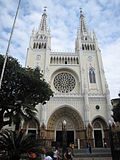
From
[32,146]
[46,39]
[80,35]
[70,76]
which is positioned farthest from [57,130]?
[80,35]

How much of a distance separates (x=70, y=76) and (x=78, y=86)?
289 centimetres

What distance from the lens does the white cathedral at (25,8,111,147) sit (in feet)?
72.1

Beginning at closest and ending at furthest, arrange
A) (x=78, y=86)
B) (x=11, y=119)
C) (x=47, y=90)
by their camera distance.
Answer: (x=11, y=119) → (x=47, y=90) → (x=78, y=86)

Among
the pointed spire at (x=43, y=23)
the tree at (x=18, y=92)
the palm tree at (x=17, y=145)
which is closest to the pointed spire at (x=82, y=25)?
the pointed spire at (x=43, y=23)

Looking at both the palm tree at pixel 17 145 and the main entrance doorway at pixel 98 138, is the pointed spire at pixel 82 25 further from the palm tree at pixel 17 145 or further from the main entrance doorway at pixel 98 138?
the palm tree at pixel 17 145

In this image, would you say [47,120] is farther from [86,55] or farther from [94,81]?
[86,55]

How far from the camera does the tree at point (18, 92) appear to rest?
42.9 ft

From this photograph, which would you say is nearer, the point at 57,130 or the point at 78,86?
the point at 57,130

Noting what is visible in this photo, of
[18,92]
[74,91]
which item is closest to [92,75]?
[74,91]

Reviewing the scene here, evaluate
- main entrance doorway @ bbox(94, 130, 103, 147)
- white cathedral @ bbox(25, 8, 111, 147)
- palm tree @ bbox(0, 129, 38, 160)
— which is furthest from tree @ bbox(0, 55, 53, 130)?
main entrance doorway @ bbox(94, 130, 103, 147)

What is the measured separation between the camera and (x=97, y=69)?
2800 cm

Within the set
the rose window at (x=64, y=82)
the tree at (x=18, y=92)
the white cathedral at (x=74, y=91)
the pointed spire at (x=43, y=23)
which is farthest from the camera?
the pointed spire at (x=43, y=23)

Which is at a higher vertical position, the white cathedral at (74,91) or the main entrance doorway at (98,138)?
the white cathedral at (74,91)

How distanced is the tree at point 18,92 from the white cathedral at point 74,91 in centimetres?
777
